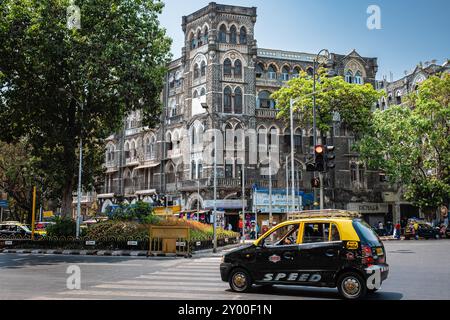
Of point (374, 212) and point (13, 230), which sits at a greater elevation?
point (374, 212)

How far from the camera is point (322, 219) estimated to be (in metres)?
10.0

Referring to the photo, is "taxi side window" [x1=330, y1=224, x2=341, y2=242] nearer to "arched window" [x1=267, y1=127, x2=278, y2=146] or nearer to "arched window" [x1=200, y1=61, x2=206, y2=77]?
"arched window" [x1=267, y1=127, x2=278, y2=146]

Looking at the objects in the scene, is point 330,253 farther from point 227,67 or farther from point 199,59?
point 199,59

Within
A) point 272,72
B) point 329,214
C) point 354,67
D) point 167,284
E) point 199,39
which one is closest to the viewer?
point 329,214

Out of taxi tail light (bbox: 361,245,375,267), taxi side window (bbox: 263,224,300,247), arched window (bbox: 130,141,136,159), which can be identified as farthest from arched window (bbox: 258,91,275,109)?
taxi tail light (bbox: 361,245,375,267)

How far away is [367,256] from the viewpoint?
9312 mm

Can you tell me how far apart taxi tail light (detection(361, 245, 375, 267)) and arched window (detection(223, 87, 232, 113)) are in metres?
34.3

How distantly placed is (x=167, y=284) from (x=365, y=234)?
16.6 ft

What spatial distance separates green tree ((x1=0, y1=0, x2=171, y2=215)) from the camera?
919 inches

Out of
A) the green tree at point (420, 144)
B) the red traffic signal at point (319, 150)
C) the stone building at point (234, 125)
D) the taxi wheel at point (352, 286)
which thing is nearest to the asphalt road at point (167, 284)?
the taxi wheel at point (352, 286)

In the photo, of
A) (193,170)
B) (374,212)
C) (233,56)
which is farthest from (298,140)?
(193,170)
